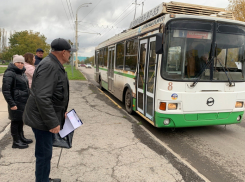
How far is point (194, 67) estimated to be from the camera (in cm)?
462

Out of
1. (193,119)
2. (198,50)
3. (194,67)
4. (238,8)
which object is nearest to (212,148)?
(193,119)

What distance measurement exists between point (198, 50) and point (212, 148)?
219 cm

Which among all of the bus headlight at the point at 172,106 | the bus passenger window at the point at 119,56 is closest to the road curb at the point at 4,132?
the bus headlight at the point at 172,106

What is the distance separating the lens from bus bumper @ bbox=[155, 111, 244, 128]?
15.1 ft

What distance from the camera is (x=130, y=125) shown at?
5875mm

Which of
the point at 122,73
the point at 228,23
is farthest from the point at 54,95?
the point at 122,73

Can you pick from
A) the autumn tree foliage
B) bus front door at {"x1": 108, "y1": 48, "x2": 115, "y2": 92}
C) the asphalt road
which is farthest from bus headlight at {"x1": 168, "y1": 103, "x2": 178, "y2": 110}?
the autumn tree foliage

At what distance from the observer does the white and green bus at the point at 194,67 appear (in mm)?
4492

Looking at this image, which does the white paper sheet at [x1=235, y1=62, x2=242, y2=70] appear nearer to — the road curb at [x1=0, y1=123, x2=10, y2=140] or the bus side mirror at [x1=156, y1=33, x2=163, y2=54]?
the bus side mirror at [x1=156, y1=33, x2=163, y2=54]

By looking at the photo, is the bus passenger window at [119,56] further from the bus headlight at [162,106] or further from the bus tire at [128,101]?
the bus headlight at [162,106]

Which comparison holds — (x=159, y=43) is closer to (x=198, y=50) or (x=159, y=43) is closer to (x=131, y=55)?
(x=198, y=50)

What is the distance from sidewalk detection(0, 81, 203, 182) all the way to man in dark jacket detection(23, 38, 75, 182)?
33.2 inches

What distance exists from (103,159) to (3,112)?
190 inches

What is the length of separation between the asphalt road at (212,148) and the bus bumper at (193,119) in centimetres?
43
